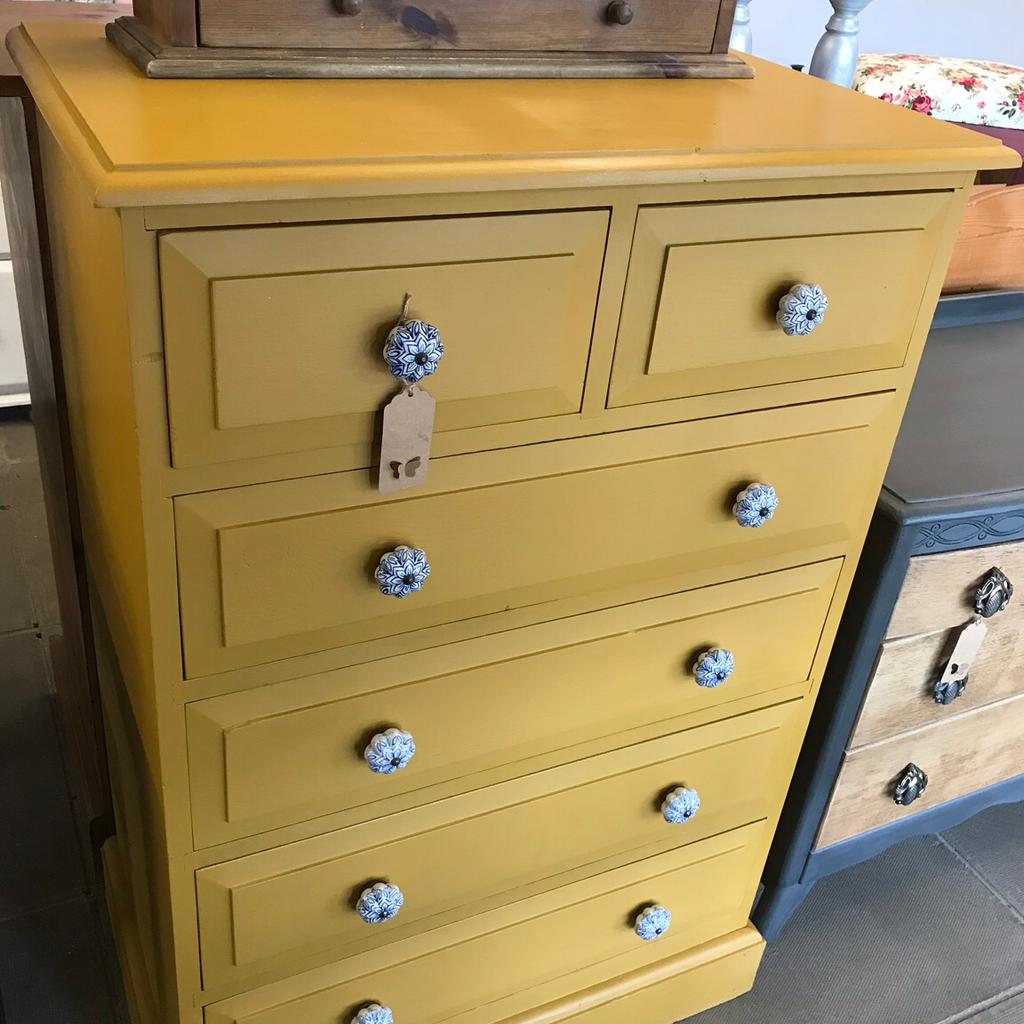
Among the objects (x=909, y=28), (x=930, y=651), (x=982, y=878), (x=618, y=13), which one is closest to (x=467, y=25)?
(x=618, y=13)

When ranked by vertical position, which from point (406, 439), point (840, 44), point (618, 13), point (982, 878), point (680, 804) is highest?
point (618, 13)

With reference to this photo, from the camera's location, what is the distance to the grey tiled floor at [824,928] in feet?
4.61

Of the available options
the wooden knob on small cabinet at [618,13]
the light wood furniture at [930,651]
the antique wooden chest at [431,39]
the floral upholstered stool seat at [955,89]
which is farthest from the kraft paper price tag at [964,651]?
the floral upholstered stool seat at [955,89]

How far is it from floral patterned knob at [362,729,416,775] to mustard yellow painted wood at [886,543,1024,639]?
0.62m

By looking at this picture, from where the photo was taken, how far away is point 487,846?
108cm

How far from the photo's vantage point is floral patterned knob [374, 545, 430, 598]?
0.82 meters

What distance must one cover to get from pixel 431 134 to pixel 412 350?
0.15 meters

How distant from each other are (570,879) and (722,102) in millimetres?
810

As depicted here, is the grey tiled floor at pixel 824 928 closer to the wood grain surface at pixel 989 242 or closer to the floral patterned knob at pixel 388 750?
the floral patterned knob at pixel 388 750

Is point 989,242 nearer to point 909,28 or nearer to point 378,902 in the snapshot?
point 378,902

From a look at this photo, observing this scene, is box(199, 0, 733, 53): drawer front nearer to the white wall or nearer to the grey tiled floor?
the grey tiled floor

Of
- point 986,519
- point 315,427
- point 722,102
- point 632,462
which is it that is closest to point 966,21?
point 986,519

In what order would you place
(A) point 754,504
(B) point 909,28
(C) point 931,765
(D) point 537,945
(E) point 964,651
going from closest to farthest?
(A) point 754,504 → (D) point 537,945 → (E) point 964,651 → (C) point 931,765 → (B) point 909,28

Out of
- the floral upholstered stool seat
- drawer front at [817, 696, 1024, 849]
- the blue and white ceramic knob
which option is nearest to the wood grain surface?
the floral upholstered stool seat
